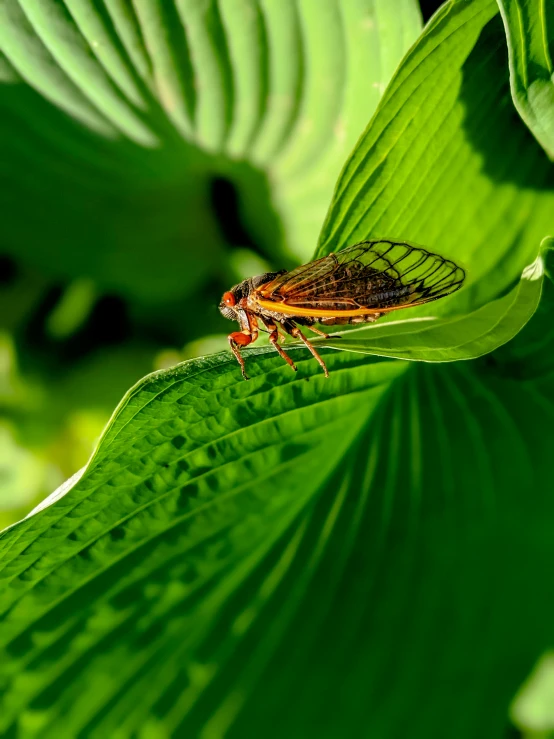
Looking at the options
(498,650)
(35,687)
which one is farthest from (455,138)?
(35,687)

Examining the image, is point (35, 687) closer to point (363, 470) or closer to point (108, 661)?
point (108, 661)

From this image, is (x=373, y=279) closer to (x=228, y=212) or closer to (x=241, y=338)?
(x=241, y=338)

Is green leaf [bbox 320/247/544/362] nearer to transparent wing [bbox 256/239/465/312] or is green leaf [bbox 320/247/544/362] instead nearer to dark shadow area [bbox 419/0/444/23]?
transparent wing [bbox 256/239/465/312]

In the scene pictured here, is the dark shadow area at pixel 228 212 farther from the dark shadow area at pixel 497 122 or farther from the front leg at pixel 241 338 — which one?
the dark shadow area at pixel 497 122

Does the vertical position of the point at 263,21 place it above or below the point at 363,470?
above

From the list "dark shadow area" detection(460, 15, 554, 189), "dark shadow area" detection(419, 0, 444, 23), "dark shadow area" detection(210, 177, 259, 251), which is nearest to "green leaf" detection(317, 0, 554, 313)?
"dark shadow area" detection(460, 15, 554, 189)

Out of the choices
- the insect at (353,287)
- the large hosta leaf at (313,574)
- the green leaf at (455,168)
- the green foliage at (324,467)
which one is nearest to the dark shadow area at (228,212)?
the green foliage at (324,467)
